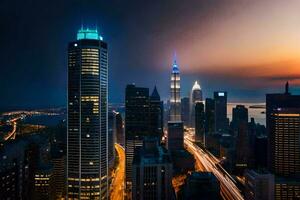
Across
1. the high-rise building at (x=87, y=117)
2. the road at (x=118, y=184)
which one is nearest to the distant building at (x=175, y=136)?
the road at (x=118, y=184)

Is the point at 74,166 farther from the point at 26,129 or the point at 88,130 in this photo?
the point at 26,129

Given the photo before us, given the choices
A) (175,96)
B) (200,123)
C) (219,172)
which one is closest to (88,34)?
(219,172)

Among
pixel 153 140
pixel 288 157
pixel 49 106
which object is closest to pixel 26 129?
pixel 49 106

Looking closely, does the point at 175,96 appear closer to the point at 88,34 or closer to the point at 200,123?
the point at 200,123

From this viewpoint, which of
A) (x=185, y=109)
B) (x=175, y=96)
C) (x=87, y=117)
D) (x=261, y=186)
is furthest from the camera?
(x=185, y=109)

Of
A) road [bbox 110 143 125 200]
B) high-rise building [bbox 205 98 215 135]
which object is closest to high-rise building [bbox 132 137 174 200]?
road [bbox 110 143 125 200]

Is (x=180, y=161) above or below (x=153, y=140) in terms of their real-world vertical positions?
below
